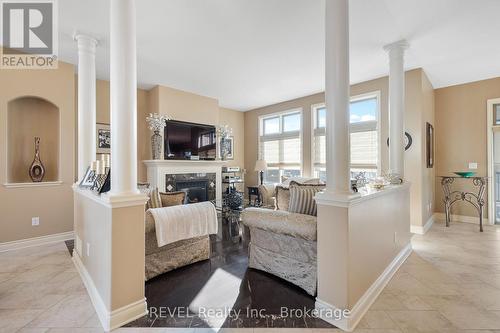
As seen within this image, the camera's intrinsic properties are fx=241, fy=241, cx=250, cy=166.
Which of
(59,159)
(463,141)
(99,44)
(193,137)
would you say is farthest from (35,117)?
(463,141)

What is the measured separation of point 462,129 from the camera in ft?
16.4

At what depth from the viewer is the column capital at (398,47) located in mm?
3332

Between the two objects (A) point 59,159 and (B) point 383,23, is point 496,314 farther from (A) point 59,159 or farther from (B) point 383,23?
(A) point 59,159

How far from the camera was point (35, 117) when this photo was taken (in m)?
4.05

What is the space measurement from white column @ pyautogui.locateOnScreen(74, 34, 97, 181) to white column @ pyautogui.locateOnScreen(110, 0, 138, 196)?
158 centimetres

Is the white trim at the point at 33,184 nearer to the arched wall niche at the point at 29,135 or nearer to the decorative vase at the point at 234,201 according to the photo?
the arched wall niche at the point at 29,135

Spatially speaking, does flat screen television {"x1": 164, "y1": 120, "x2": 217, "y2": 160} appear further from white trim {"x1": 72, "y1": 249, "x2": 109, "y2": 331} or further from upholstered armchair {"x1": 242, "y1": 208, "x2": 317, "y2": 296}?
upholstered armchair {"x1": 242, "y1": 208, "x2": 317, "y2": 296}

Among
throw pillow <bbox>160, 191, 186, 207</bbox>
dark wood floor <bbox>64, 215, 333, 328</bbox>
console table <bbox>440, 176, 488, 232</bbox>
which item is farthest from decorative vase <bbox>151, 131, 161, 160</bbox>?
console table <bbox>440, 176, 488, 232</bbox>

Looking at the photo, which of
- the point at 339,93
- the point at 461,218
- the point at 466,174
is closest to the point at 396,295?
the point at 339,93

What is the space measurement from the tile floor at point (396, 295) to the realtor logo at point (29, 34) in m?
2.87

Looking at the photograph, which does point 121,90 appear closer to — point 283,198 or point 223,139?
point 283,198

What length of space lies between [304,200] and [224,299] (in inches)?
48.2

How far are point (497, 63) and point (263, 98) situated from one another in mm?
4420

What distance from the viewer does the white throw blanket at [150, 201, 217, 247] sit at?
2.57 metres
